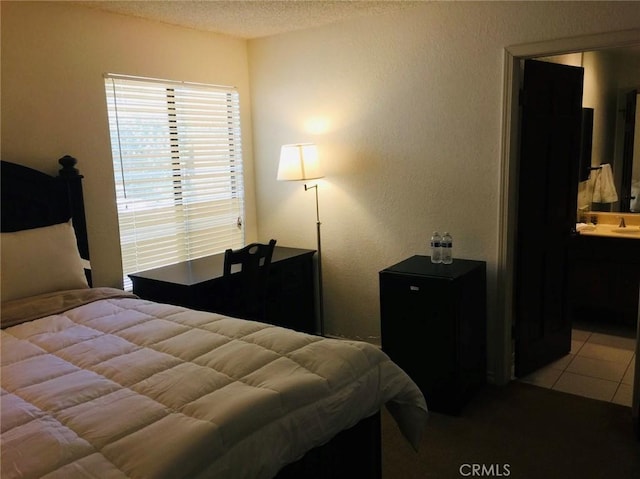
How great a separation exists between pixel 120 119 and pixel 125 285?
1126 millimetres

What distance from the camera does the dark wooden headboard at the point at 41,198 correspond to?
2.88 m

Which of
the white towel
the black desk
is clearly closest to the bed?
the black desk

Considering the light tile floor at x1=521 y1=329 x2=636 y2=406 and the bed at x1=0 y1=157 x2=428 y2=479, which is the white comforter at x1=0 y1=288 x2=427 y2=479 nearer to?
the bed at x1=0 y1=157 x2=428 y2=479

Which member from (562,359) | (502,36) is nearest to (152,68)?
(502,36)

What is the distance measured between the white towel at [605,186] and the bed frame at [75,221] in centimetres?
381

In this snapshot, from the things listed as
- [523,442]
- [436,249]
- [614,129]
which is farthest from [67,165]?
[614,129]

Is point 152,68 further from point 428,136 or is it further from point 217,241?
point 428,136

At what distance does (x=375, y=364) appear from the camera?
6.96 ft

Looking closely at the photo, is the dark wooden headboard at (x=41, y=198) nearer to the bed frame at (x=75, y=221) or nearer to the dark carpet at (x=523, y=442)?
the bed frame at (x=75, y=221)

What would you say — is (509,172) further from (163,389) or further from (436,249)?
(163,389)

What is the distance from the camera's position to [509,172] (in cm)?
326

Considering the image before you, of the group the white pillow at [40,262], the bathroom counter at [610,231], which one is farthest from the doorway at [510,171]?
the white pillow at [40,262]

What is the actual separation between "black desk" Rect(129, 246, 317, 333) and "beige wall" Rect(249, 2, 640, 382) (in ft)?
0.71

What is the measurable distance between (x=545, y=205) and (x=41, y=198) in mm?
3179
